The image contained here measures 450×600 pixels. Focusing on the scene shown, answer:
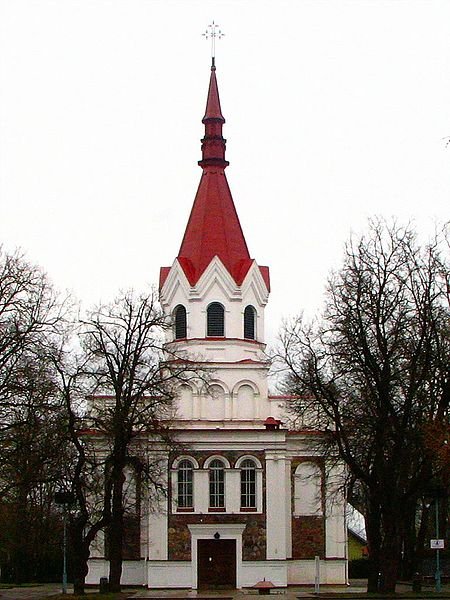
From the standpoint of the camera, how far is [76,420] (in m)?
39.2

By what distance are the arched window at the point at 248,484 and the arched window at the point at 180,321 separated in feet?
24.3

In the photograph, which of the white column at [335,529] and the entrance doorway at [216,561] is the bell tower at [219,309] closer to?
the white column at [335,529]

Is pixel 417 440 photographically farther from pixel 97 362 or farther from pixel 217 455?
pixel 217 455

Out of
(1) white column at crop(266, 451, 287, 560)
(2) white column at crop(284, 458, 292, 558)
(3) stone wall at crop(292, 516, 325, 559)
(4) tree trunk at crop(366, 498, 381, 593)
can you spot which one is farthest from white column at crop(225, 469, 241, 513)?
(4) tree trunk at crop(366, 498, 381, 593)

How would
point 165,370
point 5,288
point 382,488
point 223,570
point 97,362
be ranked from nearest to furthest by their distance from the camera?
point 5,288 → point 382,488 → point 97,362 → point 165,370 → point 223,570

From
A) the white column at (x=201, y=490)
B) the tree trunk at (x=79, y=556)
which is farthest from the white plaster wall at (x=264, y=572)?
the tree trunk at (x=79, y=556)

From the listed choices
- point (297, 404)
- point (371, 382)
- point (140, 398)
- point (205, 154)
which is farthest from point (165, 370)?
point (205, 154)

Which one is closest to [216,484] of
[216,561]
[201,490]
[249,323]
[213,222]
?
[201,490]

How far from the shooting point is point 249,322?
56094 mm

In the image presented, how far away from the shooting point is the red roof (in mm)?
55250

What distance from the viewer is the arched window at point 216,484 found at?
2083 inches

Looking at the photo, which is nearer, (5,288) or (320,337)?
(5,288)

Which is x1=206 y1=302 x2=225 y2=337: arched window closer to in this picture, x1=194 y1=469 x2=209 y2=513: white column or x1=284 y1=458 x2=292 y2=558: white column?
x1=194 y1=469 x2=209 y2=513: white column

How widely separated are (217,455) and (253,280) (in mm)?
9192
